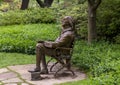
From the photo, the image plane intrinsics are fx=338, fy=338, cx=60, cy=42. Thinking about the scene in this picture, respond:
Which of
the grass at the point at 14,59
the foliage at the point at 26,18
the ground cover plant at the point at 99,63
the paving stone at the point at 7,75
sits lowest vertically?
the paving stone at the point at 7,75

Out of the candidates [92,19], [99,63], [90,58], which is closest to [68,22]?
[90,58]

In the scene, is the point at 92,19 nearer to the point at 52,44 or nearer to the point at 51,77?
the point at 52,44

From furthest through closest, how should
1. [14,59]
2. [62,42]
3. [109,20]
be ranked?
[109,20], [14,59], [62,42]

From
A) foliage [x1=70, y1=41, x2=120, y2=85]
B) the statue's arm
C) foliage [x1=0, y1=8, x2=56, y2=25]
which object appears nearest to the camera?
foliage [x1=70, y1=41, x2=120, y2=85]

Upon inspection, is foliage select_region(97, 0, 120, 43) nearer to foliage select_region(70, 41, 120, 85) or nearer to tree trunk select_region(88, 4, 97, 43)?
tree trunk select_region(88, 4, 97, 43)

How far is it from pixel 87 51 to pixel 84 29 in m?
3.25

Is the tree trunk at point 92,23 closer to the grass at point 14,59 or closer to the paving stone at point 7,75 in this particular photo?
the grass at point 14,59

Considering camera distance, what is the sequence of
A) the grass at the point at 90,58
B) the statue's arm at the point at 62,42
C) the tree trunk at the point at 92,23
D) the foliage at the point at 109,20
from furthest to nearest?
1. the foliage at the point at 109,20
2. the tree trunk at the point at 92,23
3. the statue's arm at the point at 62,42
4. the grass at the point at 90,58

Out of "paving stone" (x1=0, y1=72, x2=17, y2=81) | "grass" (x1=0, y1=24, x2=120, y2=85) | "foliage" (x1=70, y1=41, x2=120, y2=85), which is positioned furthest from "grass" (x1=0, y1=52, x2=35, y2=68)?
"foliage" (x1=70, y1=41, x2=120, y2=85)

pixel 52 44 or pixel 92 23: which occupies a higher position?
pixel 92 23

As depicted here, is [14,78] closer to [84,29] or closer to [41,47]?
[41,47]

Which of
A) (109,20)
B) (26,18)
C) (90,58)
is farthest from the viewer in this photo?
(26,18)

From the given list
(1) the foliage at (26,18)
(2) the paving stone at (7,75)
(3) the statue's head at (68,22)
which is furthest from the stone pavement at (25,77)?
(1) the foliage at (26,18)

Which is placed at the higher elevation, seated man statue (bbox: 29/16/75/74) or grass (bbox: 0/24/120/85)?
seated man statue (bbox: 29/16/75/74)
